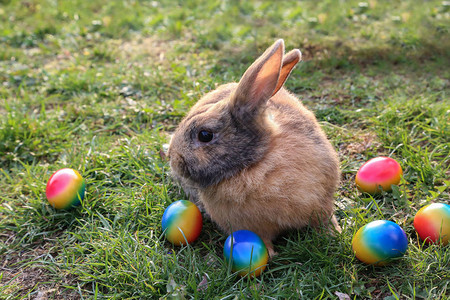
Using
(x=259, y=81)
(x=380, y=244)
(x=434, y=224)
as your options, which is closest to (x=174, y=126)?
(x=259, y=81)

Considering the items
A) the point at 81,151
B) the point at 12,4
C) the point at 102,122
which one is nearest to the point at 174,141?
the point at 81,151

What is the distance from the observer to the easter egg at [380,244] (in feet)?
7.93

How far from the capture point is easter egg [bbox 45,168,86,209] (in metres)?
3.07

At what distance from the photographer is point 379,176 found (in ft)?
10.1

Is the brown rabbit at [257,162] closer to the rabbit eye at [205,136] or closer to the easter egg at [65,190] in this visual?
the rabbit eye at [205,136]

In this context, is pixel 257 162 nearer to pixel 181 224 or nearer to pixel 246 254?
pixel 246 254

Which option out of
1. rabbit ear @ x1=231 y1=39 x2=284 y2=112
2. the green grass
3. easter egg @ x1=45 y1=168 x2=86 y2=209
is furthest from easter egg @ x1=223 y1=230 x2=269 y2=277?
easter egg @ x1=45 y1=168 x2=86 y2=209

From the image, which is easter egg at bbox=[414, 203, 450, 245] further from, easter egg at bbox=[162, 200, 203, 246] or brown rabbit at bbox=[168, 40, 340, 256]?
easter egg at bbox=[162, 200, 203, 246]

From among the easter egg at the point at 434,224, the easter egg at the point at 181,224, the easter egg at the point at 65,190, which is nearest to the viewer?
the easter egg at the point at 434,224

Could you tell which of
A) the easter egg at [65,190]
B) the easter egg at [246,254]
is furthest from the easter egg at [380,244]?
the easter egg at [65,190]

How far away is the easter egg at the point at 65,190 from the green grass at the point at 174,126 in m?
0.10

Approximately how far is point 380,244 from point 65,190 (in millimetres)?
2188

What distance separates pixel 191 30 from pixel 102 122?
2711 mm

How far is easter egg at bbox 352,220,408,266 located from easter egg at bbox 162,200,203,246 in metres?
1.04
